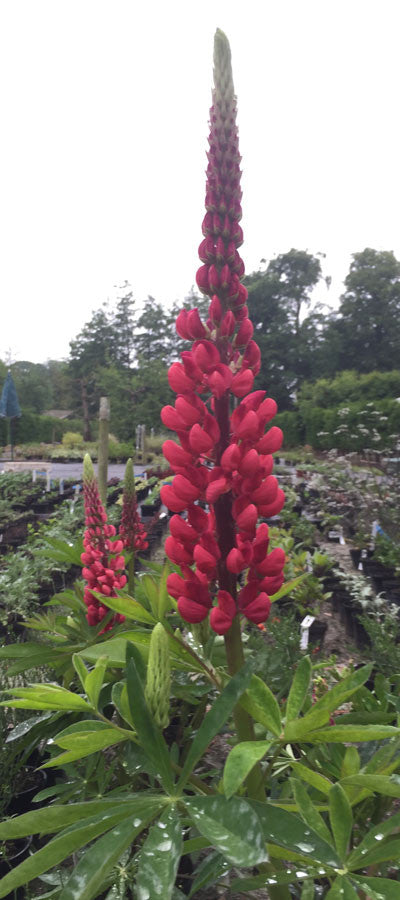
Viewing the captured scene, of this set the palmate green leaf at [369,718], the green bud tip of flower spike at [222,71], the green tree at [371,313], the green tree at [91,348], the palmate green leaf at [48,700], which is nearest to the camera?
the palmate green leaf at [48,700]

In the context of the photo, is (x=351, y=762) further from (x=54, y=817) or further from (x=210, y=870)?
(x=54, y=817)

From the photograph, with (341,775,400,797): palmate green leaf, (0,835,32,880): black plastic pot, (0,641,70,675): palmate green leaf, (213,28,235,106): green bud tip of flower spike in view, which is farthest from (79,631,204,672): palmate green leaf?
(0,835,32,880): black plastic pot

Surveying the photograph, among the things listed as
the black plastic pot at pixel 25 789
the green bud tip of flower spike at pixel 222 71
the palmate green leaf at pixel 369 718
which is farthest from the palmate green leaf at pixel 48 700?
the black plastic pot at pixel 25 789

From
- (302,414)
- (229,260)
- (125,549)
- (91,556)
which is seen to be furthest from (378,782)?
(302,414)

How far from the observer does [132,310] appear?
45406 mm

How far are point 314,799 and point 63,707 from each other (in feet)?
2.18

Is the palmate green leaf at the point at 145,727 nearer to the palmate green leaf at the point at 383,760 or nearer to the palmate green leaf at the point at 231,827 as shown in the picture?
the palmate green leaf at the point at 231,827

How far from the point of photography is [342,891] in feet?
2.60

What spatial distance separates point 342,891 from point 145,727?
0.38 metres

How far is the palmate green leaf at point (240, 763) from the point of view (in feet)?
2.38

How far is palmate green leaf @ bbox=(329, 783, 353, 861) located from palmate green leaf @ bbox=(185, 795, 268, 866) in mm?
199

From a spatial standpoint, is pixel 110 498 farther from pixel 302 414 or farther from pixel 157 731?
pixel 302 414

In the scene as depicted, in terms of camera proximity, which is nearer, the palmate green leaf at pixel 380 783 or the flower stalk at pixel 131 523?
the palmate green leaf at pixel 380 783

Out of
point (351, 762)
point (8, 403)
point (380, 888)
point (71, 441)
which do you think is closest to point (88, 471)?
point (351, 762)
